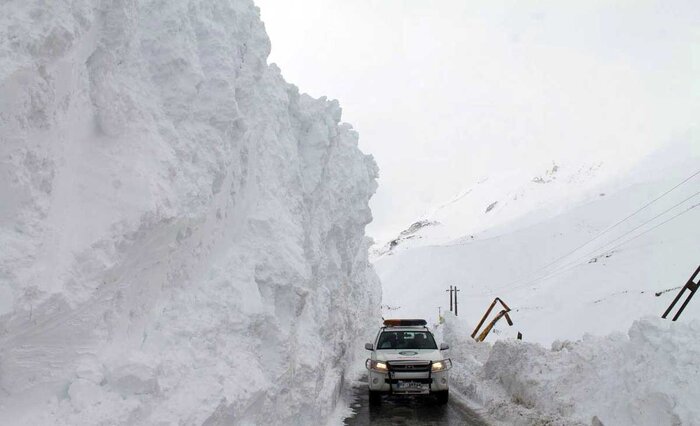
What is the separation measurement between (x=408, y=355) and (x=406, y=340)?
1.21 metres

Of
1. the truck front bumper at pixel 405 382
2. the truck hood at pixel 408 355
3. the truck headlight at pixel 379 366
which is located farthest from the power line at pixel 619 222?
the truck headlight at pixel 379 366

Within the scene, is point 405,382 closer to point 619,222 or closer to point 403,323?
point 403,323

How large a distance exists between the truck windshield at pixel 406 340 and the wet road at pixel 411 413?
1.20 meters

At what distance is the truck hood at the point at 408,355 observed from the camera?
11867 mm

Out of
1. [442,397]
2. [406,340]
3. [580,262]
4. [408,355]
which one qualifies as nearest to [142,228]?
[408,355]

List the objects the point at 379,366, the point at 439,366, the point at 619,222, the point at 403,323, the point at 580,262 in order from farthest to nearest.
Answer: the point at 619,222 < the point at 580,262 < the point at 403,323 < the point at 439,366 < the point at 379,366

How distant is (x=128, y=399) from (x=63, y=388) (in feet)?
1.71

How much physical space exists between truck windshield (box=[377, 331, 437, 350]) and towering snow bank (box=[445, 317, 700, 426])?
63.5 inches

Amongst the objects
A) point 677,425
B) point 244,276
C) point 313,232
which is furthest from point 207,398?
point 313,232

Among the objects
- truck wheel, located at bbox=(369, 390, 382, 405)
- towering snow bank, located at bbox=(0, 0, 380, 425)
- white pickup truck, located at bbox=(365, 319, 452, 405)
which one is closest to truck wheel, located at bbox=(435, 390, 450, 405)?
white pickup truck, located at bbox=(365, 319, 452, 405)

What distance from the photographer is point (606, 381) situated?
892 centimetres

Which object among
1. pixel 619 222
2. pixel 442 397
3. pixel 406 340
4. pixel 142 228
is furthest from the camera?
pixel 619 222

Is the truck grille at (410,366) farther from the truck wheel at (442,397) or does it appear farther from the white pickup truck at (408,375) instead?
the truck wheel at (442,397)

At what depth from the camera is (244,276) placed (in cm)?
722
